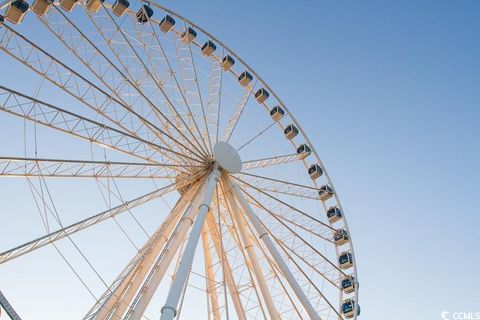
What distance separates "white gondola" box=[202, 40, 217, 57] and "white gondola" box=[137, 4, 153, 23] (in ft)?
10.8

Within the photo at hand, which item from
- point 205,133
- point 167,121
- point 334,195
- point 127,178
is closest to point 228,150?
point 205,133

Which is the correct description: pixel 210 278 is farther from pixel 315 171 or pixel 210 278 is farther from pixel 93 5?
pixel 93 5

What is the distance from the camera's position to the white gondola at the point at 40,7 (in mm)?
14828

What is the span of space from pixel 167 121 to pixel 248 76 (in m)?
7.15

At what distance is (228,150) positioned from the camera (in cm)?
1770

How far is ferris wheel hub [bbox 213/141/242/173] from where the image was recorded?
16984 mm

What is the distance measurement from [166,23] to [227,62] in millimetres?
3532

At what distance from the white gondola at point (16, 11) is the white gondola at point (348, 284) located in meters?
15.8

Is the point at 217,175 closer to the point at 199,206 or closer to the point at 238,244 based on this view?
the point at 199,206

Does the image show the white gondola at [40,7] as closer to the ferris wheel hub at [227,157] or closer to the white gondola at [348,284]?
the ferris wheel hub at [227,157]

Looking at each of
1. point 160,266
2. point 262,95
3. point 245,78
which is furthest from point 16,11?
point 262,95

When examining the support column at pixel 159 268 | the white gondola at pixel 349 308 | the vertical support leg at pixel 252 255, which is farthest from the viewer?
the white gondola at pixel 349 308

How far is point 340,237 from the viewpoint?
69.4 ft

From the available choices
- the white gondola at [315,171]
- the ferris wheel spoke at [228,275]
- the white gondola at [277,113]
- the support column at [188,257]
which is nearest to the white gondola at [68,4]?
the support column at [188,257]
